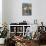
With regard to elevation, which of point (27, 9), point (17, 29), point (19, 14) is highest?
point (27, 9)

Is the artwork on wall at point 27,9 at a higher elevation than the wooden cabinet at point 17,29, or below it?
higher

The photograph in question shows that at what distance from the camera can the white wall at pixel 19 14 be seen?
5.79 meters

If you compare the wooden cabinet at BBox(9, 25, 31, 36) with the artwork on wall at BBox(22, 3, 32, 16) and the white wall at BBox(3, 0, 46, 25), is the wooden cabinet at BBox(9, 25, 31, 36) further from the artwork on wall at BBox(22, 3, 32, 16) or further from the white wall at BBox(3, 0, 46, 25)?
the artwork on wall at BBox(22, 3, 32, 16)

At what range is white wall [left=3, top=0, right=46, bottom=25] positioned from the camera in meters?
5.79

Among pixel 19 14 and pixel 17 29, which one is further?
pixel 19 14

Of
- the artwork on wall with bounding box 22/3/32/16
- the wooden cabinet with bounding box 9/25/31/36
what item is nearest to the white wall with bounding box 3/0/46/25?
the artwork on wall with bounding box 22/3/32/16

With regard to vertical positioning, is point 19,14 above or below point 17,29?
above

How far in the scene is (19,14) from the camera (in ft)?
19.1

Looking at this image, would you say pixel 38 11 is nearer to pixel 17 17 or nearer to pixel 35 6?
pixel 35 6

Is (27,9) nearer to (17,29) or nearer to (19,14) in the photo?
(19,14)

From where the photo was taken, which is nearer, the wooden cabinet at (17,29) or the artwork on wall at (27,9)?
the wooden cabinet at (17,29)

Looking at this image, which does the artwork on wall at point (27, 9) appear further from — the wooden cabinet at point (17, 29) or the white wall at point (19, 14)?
the wooden cabinet at point (17, 29)

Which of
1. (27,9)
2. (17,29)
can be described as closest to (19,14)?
(27,9)

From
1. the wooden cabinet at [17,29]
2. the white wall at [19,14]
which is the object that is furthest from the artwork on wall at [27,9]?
the wooden cabinet at [17,29]
